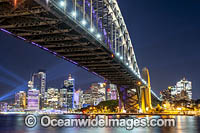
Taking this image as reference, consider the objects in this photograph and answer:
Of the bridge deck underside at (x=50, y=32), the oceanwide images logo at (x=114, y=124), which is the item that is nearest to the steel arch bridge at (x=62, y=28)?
the bridge deck underside at (x=50, y=32)

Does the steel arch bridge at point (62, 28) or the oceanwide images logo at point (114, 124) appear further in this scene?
the oceanwide images logo at point (114, 124)

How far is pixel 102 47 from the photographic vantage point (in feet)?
123

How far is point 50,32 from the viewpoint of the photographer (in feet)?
99.0

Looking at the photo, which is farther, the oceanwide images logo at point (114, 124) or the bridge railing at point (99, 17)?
the oceanwide images logo at point (114, 124)

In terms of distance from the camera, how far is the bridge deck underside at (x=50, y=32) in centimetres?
2438

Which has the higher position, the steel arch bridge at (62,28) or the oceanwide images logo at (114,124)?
the steel arch bridge at (62,28)

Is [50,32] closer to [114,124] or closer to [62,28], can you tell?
[62,28]

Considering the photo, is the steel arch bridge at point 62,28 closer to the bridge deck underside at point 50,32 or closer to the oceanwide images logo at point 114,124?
the bridge deck underside at point 50,32

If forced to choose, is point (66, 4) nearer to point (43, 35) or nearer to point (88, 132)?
point (43, 35)

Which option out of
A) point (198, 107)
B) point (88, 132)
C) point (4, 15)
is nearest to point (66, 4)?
point (4, 15)

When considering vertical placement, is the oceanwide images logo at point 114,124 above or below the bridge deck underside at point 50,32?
below

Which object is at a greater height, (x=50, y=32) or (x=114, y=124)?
(x=50, y=32)

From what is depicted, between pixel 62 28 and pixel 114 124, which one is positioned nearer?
pixel 62 28

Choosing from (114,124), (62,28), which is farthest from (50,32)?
(114,124)
